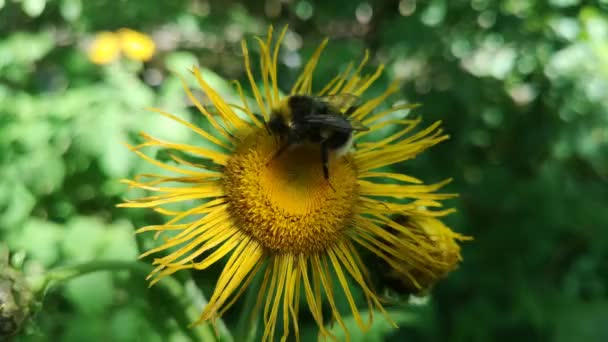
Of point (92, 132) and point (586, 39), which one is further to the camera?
point (586, 39)

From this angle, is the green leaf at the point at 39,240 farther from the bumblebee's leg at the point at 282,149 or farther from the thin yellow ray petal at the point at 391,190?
the thin yellow ray petal at the point at 391,190

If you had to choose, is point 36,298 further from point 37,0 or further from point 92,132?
point 37,0

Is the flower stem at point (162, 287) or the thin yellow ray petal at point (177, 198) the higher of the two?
the thin yellow ray petal at point (177, 198)

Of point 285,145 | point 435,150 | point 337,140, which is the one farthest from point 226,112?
point 435,150

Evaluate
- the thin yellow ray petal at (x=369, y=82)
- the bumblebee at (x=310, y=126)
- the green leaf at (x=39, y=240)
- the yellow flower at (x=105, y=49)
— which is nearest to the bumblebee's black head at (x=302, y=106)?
the bumblebee at (x=310, y=126)

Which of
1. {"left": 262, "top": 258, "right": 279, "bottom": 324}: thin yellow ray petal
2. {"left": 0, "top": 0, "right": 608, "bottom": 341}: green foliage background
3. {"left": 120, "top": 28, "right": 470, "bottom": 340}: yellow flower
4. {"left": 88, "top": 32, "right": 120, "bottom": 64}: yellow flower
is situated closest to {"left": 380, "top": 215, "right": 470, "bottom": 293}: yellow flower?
{"left": 120, "top": 28, "right": 470, "bottom": 340}: yellow flower

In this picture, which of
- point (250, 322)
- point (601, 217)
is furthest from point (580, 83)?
point (250, 322)
